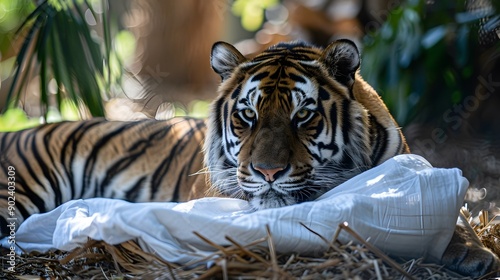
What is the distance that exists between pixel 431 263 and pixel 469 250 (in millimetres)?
142

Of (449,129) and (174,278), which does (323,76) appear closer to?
(174,278)

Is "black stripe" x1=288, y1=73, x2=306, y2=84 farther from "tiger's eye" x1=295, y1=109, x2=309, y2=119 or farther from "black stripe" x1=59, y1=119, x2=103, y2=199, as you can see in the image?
"black stripe" x1=59, y1=119, x2=103, y2=199

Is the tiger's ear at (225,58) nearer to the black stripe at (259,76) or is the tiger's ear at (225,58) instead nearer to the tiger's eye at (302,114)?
the black stripe at (259,76)

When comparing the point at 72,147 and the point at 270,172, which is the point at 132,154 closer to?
the point at 72,147

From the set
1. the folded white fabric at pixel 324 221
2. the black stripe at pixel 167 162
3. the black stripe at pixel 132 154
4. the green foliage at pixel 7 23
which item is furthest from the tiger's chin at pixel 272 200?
the green foliage at pixel 7 23

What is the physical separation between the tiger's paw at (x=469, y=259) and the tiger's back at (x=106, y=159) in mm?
1751

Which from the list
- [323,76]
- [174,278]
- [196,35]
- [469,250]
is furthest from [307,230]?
[196,35]

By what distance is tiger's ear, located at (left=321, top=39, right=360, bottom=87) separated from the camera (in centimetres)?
278

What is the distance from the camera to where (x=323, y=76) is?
9.30 feet

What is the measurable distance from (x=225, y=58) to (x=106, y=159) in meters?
1.36

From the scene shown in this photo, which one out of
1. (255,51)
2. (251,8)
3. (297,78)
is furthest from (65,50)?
(251,8)

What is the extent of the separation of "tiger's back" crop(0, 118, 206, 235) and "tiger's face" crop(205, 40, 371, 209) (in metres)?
1.03

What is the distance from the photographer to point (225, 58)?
303 centimetres

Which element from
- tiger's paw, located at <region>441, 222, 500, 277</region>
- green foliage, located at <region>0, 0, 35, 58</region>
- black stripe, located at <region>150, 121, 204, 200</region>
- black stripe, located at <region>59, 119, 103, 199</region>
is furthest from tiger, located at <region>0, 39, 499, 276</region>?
green foliage, located at <region>0, 0, 35, 58</region>
